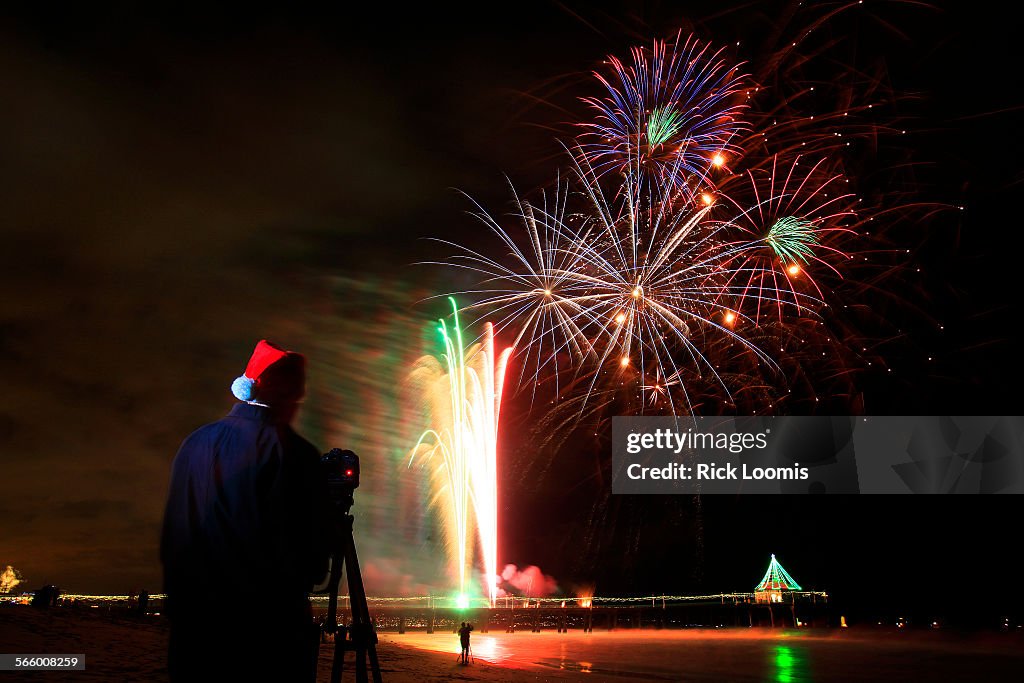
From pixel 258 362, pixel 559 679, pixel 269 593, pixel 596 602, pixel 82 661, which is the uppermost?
pixel 258 362

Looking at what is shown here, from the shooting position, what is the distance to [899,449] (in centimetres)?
3891

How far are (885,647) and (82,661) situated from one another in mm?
31282

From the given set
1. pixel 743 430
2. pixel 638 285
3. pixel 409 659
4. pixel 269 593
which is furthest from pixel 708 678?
pixel 743 430

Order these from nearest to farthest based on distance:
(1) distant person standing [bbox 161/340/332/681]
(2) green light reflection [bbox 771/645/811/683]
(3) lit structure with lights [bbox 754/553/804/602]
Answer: (1) distant person standing [bbox 161/340/332/681]
(2) green light reflection [bbox 771/645/811/683]
(3) lit structure with lights [bbox 754/553/804/602]

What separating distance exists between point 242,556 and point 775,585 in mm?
89306

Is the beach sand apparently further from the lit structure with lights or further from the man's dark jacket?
the lit structure with lights

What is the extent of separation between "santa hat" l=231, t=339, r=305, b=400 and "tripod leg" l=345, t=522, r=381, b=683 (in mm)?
1173

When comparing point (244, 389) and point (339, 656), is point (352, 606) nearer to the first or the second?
point (339, 656)

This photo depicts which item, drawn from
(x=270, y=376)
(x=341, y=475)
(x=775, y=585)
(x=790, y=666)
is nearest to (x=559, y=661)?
(x=790, y=666)

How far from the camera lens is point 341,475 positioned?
3855mm

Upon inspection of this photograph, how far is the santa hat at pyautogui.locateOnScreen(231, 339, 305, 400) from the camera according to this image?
2.99m

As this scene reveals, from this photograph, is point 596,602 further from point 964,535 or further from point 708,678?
point 708,678

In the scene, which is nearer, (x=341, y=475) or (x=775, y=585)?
(x=341, y=475)

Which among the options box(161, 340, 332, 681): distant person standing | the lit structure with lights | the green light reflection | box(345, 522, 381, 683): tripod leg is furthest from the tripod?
the lit structure with lights
